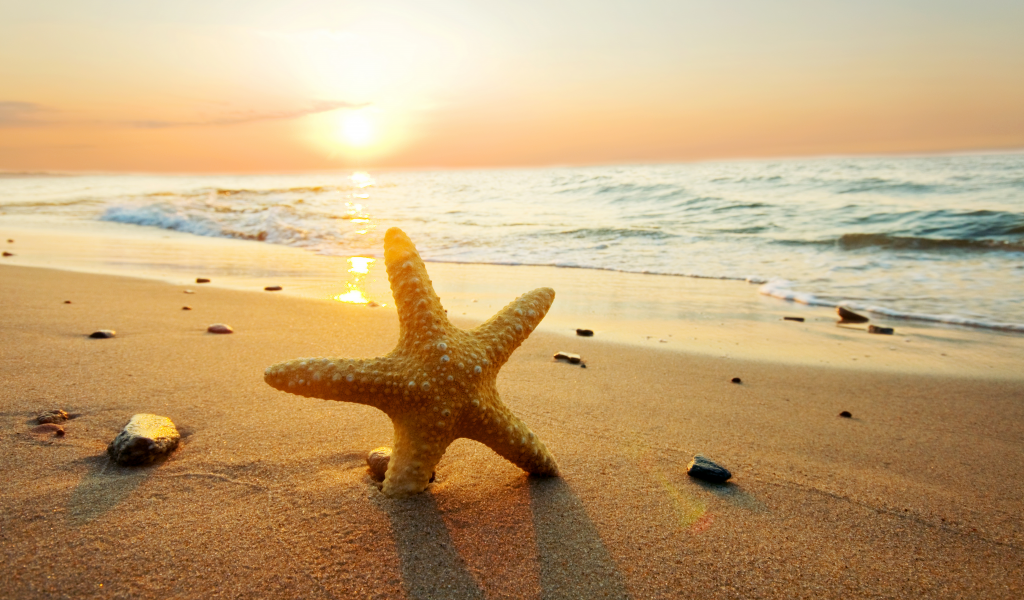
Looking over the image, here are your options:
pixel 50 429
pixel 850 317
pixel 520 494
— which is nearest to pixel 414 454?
pixel 520 494

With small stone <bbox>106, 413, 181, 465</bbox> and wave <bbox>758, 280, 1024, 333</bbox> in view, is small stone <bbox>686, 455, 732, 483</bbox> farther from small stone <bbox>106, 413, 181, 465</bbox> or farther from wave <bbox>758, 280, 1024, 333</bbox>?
wave <bbox>758, 280, 1024, 333</bbox>

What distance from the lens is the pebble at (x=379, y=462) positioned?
266 centimetres

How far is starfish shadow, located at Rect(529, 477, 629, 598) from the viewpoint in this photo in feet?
6.63

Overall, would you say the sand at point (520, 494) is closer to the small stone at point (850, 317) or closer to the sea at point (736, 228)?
the small stone at point (850, 317)

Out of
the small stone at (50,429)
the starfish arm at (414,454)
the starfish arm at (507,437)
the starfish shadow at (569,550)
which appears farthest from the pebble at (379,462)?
the small stone at (50,429)

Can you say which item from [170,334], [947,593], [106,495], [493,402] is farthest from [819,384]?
[170,334]

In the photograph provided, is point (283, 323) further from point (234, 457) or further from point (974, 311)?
point (974, 311)

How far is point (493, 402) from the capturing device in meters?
2.51

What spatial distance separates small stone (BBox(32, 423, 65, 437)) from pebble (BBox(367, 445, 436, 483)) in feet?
4.56

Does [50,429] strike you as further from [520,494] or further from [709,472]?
[709,472]

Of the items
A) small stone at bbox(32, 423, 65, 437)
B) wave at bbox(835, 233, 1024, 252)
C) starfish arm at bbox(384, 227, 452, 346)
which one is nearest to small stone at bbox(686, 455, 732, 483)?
starfish arm at bbox(384, 227, 452, 346)

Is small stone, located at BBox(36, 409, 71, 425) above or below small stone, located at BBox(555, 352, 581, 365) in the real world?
above

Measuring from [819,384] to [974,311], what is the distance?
13.9ft

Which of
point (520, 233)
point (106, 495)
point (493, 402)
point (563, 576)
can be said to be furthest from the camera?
point (520, 233)
